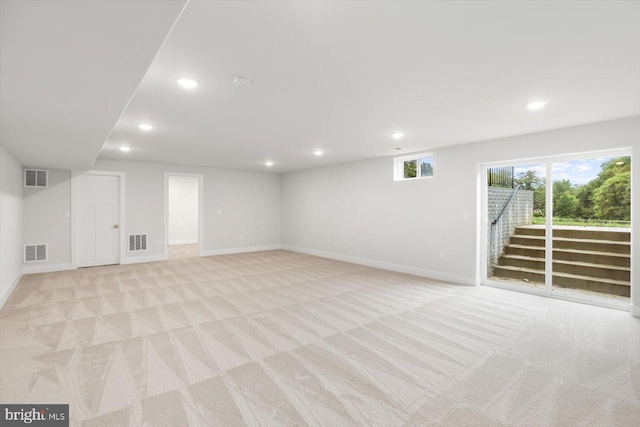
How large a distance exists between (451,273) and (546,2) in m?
4.51

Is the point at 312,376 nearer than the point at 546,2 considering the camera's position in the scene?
No

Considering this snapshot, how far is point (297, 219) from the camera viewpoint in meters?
8.98

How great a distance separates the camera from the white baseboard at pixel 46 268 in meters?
5.73

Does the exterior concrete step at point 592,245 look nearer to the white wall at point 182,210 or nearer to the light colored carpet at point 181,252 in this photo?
the light colored carpet at point 181,252

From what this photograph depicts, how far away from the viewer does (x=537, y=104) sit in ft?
10.5

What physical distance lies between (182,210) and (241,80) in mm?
9095

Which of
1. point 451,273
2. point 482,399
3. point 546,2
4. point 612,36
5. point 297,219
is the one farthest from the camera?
point 297,219

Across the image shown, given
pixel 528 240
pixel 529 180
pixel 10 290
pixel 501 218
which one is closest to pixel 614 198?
pixel 529 180

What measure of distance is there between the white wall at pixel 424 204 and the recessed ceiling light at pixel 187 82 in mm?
4465

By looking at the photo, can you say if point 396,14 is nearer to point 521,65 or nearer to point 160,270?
point 521,65

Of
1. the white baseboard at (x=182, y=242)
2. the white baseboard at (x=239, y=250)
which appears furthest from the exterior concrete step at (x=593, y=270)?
the white baseboard at (x=182, y=242)

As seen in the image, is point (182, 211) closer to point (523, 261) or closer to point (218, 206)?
point (218, 206)

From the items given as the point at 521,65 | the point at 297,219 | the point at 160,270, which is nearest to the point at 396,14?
the point at 521,65

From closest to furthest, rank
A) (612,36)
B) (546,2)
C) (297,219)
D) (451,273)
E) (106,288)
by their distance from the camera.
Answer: (546,2), (612,36), (106,288), (451,273), (297,219)
